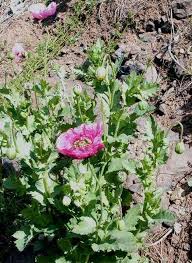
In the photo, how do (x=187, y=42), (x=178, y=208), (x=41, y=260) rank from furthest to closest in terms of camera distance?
(x=187, y=42), (x=178, y=208), (x=41, y=260)

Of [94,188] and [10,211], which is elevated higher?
[94,188]

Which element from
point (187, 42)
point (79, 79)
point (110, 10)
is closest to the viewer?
point (187, 42)

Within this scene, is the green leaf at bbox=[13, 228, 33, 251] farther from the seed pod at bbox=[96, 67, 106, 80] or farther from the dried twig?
the seed pod at bbox=[96, 67, 106, 80]

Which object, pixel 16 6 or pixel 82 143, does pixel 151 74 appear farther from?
pixel 16 6

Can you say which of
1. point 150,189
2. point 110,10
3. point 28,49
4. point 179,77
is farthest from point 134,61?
point 150,189

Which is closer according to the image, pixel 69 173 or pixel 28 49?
pixel 69 173

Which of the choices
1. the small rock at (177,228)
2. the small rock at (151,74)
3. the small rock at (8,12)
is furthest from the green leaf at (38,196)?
the small rock at (8,12)

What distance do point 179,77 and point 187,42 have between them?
0.96 ft

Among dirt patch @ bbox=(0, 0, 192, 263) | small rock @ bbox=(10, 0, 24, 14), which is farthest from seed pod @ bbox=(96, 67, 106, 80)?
small rock @ bbox=(10, 0, 24, 14)

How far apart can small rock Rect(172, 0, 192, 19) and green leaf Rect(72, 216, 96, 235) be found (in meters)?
1.91

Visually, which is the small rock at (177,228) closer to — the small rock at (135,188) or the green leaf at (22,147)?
the small rock at (135,188)

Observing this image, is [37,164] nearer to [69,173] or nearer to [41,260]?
[69,173]

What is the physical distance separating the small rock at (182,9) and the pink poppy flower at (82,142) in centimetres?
174

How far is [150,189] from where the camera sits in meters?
2.10
